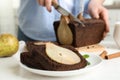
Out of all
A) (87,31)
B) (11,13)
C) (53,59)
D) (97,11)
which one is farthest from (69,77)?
(11,13)

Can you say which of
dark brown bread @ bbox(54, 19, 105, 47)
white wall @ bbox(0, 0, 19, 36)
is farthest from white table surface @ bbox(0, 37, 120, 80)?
white wall @ bbox(0, 0, 19, 36)

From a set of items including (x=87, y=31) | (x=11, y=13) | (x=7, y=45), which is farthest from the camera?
(x=11, y=13)

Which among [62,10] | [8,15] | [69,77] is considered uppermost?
[62,10]

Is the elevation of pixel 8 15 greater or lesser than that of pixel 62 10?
lesser

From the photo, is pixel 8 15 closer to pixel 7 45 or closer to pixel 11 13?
pixel 11 13

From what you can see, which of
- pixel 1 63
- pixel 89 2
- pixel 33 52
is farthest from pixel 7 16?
pixel 33 52

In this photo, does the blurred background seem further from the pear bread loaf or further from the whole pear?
the pear bread loaf

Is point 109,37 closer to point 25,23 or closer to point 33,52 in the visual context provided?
point 25,23
